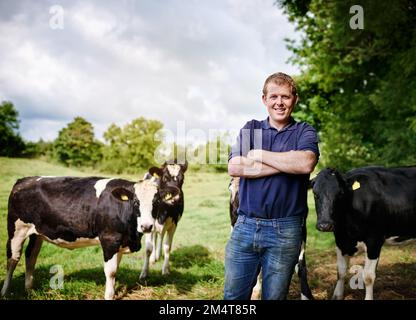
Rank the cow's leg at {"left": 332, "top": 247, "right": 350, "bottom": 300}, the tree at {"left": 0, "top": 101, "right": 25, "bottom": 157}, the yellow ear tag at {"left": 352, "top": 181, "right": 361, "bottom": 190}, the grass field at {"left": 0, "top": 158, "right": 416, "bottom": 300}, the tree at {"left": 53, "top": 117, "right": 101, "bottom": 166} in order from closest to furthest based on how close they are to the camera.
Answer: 1. the yellow ear tag at {"left": 352, "top": 181, "right": 361, "bottom": 190}
2. the cow's leg at {"left": 332, "top": 247, "right": 350, "bottom": 300}
3. the grass field at {"left": 0, "top": 158, "right": 416, "bottom": 300}
4. the tree at {"left": 0, "top": 101, "right": 25, "bottom": 157}
5. the tree at {"left": 53, "top": 117, "right": 101, "bottom": 166}

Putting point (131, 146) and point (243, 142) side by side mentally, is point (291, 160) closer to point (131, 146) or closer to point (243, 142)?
point (243, 142)

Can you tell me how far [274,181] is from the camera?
8.02 feet

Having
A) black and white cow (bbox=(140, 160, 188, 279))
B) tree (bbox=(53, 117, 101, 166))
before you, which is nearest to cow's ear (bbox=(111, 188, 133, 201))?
black and white cow (bbox=(140, 160, 188, 279))

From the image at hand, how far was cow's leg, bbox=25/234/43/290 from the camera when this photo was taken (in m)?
5.24

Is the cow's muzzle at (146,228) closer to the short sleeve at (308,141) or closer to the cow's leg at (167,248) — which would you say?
the cow's leg at (167,248)

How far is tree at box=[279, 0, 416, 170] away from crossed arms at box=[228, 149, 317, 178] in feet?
23.1

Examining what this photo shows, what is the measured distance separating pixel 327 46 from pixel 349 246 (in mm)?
9716

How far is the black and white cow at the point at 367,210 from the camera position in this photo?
4691 millimetres

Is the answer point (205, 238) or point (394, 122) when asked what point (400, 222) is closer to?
point (205, 238)

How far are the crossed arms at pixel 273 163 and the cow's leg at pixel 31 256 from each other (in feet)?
13.4

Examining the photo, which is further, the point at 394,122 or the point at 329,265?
the point at 394,122

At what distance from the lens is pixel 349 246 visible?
4965mm

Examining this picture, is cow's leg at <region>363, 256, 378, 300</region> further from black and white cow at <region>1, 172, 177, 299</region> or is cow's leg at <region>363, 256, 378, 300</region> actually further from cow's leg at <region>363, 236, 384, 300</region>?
black and white cow at <region>1, 172, 177, 299</region>
